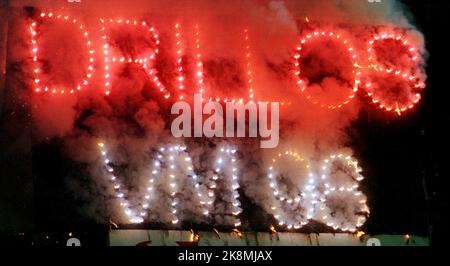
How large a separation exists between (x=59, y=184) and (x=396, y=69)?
2579mm

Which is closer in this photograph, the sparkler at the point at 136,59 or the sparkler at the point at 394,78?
the sparkler at the point at 136,59

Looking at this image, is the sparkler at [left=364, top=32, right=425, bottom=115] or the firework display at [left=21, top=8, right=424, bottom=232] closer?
the firework display at [left=21, top=8, right=424, bottom=232]

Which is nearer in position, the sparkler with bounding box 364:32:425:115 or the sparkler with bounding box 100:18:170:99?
the sparkler with bounding box 100:18:170:99

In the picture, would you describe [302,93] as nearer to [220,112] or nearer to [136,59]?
[220,112]

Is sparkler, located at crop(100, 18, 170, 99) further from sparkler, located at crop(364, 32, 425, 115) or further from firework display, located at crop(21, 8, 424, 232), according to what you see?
sparkler, located at crop(364, 32, 425, 115)

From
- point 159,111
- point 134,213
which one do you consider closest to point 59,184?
point 134,213

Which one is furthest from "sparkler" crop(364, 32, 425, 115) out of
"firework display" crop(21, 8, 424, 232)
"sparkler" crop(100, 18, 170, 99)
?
"sparkler" crop(100, 18, 170, 99)

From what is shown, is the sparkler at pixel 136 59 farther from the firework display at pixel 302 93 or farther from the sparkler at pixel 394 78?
the sparkler at pixel 394 78

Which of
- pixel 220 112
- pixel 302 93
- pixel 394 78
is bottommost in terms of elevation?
pixel 220 112

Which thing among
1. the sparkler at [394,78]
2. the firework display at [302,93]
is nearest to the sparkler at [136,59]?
the firework display at [302,93]

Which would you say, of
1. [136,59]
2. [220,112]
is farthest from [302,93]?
[136,59]

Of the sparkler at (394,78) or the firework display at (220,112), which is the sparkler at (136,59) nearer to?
the firework display at (220,112)

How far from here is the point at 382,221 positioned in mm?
3523

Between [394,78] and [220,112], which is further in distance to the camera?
[394,78]
